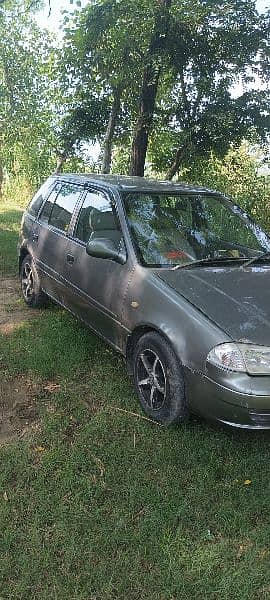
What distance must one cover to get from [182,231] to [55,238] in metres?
1.44

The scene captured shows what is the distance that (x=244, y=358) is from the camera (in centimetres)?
288

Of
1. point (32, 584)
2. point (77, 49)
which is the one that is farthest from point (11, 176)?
point (32, 584)

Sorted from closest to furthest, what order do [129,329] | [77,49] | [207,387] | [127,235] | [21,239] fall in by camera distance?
[207,387], [129,329], [127,235], [21,239], [77,49]

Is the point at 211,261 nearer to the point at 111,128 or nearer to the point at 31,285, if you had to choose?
the point at 31,285

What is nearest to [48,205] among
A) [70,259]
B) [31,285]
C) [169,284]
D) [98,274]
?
[31,285]

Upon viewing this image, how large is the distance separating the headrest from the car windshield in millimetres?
157

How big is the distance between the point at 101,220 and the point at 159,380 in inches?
61.6

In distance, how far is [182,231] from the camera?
4102 mm

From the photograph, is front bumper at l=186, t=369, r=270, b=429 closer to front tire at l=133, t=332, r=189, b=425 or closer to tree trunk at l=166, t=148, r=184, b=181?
front tire at l=133, t=332, r=189, b=425

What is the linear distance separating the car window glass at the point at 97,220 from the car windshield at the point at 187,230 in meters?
0.15

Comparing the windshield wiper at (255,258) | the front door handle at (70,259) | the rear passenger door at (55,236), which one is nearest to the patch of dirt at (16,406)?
the rear passenger door at (55,236)

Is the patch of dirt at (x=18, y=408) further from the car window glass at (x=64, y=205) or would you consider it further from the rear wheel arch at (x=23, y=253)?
the rear wheel arch at (x=23, y=253)

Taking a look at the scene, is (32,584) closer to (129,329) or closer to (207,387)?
(207,387)

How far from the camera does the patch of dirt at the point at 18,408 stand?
3.42 meters
